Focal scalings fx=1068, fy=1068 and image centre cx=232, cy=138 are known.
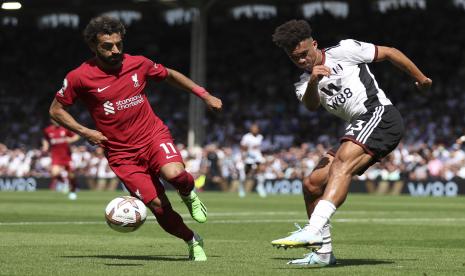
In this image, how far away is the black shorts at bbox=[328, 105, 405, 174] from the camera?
964cm

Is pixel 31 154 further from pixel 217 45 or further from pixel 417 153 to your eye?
pixel 417 153

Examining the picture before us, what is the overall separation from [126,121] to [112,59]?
2.03 feet

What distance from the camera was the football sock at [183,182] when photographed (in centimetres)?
1010

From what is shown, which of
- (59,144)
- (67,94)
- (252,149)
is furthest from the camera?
(252,149)

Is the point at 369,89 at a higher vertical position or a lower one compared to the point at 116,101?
higher

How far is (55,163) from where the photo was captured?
31516 millimetres

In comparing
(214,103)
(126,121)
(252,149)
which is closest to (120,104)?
(126,121)

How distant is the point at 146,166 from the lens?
1048cm

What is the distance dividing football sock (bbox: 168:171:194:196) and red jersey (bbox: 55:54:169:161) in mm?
565

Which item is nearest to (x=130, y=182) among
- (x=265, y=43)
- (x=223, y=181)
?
(x=223, y=181)

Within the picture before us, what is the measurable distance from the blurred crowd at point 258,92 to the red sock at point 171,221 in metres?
25.4

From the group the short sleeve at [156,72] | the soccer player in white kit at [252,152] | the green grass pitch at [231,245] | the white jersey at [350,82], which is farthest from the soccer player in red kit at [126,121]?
the soccer player in white kit at [252,152]

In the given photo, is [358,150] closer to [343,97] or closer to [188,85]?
[343,97]

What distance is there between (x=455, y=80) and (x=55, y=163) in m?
19.4
